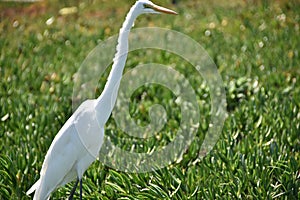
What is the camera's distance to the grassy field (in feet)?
13.9

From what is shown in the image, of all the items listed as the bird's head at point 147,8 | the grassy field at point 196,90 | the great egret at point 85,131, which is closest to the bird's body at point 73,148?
the great egret at point 85,131

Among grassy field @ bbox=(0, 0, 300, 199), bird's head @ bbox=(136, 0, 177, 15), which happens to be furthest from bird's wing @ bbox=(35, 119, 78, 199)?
bird's head @ bbox=(136, 0, 177, 15)

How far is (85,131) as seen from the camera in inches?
141

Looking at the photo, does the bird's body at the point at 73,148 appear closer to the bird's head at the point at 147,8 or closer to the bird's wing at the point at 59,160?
the bird's wing at the point at 59,160

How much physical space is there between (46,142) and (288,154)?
2185 mm

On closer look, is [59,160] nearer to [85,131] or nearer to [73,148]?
[73,148]

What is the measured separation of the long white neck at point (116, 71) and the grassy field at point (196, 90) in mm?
832

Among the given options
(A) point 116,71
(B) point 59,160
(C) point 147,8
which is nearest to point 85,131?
(B) point 59,160

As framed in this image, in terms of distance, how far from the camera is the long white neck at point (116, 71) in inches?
137

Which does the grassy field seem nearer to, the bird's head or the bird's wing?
the bird's wing

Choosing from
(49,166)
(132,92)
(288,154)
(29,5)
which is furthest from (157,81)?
(29,5)

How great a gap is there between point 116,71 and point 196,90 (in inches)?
134

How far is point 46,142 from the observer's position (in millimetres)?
5047

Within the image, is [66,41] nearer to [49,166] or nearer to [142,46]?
[142,46]
